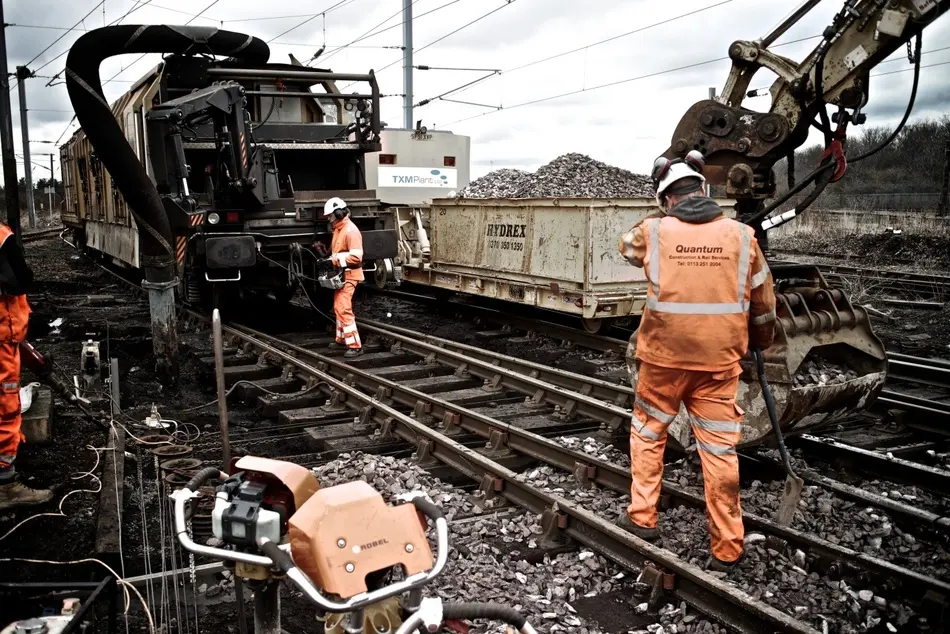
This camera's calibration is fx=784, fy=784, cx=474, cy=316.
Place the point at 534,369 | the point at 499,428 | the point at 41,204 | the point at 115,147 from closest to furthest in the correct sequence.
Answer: the point at 499,428 → the point at 534,369 → the point at 115,147 → the point at 41,204

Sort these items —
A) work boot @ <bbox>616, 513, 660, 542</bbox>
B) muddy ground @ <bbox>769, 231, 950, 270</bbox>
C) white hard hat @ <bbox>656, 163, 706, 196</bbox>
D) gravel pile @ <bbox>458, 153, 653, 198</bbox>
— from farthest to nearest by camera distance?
muddy ground @ <bbox>769, 231, 950, 270</bbox> → gravel pile @ <bbox>458, 153, 653, 198</bbox> → work boot @ <bbox>616, 513, 660, 542</bbox> → white hard hat @ <bbox>656, 163, 706, 196</bbox>

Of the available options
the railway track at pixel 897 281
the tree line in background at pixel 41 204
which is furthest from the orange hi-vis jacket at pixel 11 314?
the tree line in background at pixel 41 204

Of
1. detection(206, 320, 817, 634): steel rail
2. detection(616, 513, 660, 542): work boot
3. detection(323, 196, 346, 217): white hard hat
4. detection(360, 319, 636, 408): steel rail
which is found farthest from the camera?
detection(323, 196, 346, 217): white hard hat

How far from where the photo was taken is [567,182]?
526 inches

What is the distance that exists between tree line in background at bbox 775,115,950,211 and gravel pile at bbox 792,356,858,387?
76.8 feet

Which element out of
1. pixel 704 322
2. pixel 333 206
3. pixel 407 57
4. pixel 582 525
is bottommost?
pixel 582 525

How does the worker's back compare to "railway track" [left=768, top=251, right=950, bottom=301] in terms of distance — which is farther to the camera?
"railway track" [left=768, top=251, right=950, bottom=301]

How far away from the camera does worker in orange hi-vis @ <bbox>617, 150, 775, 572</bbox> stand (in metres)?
3.97

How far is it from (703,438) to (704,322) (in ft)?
2.07

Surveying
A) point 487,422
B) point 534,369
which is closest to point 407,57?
point 534,369

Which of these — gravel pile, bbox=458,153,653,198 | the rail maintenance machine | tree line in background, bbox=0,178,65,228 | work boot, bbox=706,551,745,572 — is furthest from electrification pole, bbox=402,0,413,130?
tree line in background, bbox=0,178,65,228

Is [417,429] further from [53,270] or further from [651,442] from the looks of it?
[53,270]

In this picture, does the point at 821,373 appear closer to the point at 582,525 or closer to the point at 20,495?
the point at 582,525

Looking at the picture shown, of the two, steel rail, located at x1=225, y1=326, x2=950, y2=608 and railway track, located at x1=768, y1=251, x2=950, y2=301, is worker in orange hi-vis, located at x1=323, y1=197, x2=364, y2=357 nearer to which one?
steel rail, located at x1=225, y1=326, x2=950, y2=608
